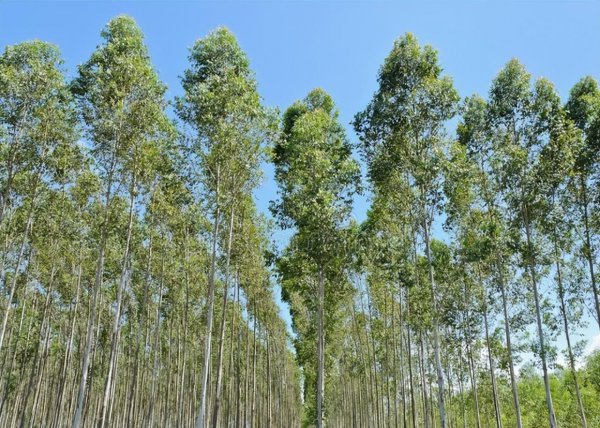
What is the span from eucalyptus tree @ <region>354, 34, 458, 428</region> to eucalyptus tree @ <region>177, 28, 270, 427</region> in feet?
13.4

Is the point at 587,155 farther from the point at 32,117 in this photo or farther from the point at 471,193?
the point at 32,117

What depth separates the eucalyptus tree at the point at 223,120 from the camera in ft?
47.8

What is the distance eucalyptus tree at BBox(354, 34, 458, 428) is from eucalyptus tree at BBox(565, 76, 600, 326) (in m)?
5.11

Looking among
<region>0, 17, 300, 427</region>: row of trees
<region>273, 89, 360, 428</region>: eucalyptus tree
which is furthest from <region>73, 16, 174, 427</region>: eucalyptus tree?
<region>273, 89, 360, 428</region>: eucalyptus tree

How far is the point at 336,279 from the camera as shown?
16.5 metres

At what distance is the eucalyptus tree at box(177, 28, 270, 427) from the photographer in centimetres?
1455

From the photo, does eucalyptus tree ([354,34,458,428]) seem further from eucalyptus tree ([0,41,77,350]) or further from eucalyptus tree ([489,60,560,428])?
eucalyptus tree ([0,41,77,350])

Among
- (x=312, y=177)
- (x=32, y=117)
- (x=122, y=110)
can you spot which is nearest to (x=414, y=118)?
(x=312, y=177)

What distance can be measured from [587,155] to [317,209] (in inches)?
382

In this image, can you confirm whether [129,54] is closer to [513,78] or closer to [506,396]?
[513,78]

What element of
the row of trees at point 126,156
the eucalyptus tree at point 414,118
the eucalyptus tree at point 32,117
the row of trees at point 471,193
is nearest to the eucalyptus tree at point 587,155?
the row of trees at point 471,193

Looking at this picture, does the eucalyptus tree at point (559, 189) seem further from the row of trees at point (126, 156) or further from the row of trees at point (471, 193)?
the row of trees at point (126, 156)

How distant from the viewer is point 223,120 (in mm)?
14766

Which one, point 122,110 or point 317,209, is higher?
point 122,110
